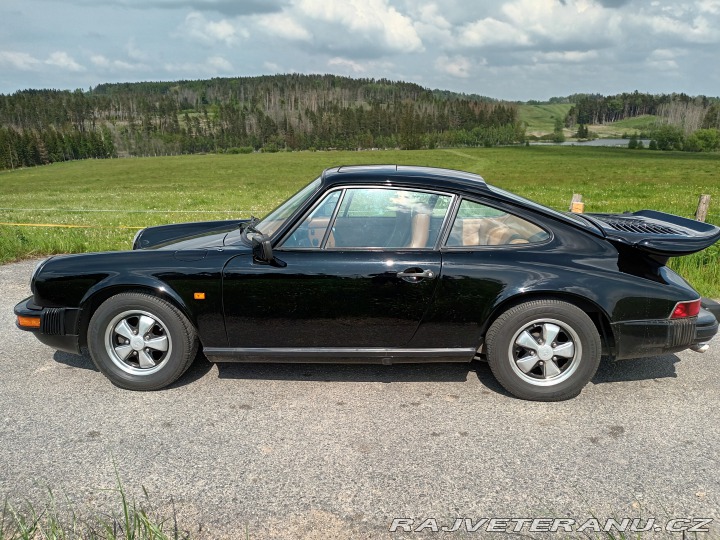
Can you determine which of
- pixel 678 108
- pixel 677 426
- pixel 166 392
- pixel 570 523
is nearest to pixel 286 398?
pixel 166 392

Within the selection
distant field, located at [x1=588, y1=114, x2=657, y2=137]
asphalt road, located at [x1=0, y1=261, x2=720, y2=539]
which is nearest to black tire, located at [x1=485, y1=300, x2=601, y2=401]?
asphalt road, located at [x1=0, y1=261, x2=720, y2=539]

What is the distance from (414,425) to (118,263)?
7.21 ft

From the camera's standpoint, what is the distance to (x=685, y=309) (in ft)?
11.4

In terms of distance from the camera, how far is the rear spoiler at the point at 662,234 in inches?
135

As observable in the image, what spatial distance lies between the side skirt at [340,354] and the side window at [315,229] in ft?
2.30

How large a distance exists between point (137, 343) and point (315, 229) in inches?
55.9

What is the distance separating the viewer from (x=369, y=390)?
373 centimetres

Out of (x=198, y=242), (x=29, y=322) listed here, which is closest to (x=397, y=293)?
(x=198, y=242)

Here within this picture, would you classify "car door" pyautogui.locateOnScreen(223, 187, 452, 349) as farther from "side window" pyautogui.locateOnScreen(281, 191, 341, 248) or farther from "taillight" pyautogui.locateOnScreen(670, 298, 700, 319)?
"taillight" pyautogui.locateOnScreen(670, 298, 700, 319)

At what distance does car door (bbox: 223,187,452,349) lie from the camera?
11.4 ft

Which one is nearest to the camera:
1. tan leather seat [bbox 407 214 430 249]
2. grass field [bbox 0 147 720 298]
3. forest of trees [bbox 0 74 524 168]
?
tan leather seat [bbox 407 214 430 249]

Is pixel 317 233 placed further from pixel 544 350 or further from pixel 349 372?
pixel 544 350

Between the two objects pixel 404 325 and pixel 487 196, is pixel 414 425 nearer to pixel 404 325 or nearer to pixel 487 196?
pixel 404 325

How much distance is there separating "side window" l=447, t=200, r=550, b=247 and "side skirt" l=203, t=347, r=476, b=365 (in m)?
0.73
